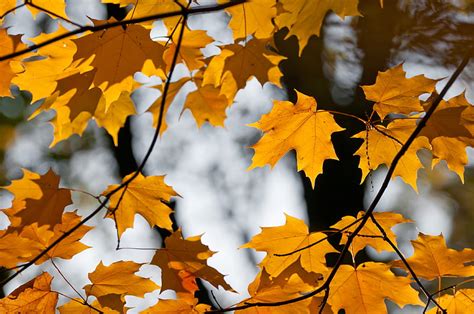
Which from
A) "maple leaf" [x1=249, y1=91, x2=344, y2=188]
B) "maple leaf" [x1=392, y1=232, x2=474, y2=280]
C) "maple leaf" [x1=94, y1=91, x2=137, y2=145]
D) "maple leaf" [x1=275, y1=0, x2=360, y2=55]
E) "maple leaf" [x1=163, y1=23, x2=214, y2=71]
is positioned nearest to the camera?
"maple leaf" [x1=275, y1=0, x2=360, y2=55]

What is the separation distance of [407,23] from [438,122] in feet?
1.89

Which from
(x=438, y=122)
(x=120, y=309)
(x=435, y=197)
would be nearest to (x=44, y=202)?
(x=120, y=309)

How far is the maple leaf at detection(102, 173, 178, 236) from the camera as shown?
1.78 meters

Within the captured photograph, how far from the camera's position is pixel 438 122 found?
1.57m

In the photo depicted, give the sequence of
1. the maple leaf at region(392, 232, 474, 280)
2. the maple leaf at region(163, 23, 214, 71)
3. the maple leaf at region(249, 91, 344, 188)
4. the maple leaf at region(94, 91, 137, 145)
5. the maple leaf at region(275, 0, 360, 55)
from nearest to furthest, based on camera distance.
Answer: the maple leaf at region(275, 0, 360, 55) < the maple leaf at region(392, 232, 474, 280) < the maple leaf at region(249, 91, 344, 188) < the maple leaf at region(163, 23, 214, 71) < the maple leaf at region(94, 91, 137, 145)

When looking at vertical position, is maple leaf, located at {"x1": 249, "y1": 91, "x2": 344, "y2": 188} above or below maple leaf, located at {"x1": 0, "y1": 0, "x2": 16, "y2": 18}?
below

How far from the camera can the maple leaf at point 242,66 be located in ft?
6.00

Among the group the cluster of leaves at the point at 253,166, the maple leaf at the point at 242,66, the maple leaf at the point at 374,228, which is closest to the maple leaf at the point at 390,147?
the cluster of leaves at the point at 253,166

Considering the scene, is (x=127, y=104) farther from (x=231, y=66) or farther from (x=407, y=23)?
(x=407, y=23)

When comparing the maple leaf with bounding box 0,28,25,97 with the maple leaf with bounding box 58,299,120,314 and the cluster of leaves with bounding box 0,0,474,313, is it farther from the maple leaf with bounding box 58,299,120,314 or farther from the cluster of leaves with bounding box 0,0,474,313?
the maple leaf with bounding box 58,299,120,314

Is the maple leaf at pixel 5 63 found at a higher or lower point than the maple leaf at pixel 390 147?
higher

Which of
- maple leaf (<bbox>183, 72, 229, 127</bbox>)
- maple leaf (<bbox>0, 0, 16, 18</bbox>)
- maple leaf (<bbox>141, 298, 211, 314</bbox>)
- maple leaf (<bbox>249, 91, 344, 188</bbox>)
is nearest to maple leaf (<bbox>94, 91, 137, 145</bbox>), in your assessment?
maple leaf (<bbox>183, 72, 229, 127</bbox>)

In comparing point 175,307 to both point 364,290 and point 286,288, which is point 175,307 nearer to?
point 286,288

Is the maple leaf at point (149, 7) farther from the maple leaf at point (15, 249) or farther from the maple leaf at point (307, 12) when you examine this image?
the maple leaf at point (15, 249)
